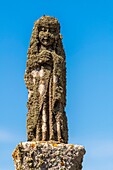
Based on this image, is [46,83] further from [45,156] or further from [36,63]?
[45,156]

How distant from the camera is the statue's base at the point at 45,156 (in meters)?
12.7

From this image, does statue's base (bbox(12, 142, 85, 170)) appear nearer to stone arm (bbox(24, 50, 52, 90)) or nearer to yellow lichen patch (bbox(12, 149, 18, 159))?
yellow lichen patch (bbox(12, 149, 18, 159))

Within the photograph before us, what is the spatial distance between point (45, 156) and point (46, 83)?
237 cm

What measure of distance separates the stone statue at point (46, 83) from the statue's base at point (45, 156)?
0.53 metres

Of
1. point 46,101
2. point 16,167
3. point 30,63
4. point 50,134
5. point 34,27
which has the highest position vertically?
point 34,27

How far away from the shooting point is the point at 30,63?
14.3m

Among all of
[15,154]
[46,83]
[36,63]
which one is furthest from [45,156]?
[36,63]

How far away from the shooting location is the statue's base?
1272cm

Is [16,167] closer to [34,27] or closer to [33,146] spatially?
[33,146]

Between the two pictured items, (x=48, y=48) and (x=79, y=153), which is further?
(x=48, y=48)

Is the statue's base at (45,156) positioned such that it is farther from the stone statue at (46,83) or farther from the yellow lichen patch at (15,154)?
the stone statue at (46,83)

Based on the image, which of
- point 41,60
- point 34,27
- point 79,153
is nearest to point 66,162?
point 79,153

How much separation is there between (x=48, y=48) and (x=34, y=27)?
84 cm

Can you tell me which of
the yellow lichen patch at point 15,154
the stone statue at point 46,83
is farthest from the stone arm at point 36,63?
the yellow lichen patch at point 15,154
